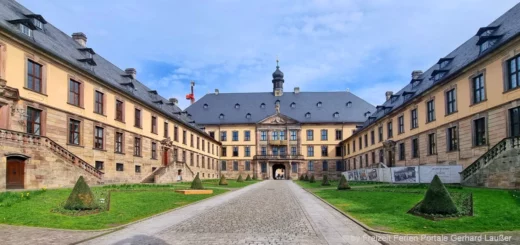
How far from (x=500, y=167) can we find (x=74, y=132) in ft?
97.7

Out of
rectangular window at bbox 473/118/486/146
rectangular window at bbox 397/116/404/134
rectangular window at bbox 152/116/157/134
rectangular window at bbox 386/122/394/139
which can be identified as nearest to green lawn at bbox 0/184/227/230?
rectangular window at bbox 473/118/486/146

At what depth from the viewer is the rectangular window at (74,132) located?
96.7ft

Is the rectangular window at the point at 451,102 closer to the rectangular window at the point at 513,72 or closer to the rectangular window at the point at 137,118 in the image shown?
the rectangular window at the point at 513,72

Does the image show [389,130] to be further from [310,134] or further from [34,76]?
[34,76]

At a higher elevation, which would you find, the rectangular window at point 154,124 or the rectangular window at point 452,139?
the rectangular window at point 154,124

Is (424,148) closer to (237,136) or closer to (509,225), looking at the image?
(509,225)

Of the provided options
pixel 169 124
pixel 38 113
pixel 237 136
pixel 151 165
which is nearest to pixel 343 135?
pixel 237 136

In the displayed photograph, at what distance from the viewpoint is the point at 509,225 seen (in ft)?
35.2

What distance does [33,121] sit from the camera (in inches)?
992

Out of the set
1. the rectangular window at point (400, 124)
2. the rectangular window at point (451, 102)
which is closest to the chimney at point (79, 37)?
the rectangular window at point (451, 102)

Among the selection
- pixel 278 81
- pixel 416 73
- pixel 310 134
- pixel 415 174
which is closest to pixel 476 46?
pixel 415 174

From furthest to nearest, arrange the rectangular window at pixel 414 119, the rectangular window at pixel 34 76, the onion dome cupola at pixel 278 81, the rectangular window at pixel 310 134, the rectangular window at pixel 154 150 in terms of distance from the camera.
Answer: the onion dome cupola at pixel 278 81, the rectangular window at pixel 310 134, the rectangular window at pixel 154 150, the rectangular window at pixel 414 119, the rectangular window at pixel 34 76

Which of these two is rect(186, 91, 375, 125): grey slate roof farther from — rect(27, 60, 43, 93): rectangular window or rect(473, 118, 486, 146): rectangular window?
rect(27, 60, 43, 93): rectangular window

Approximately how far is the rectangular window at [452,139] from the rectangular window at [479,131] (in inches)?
113
